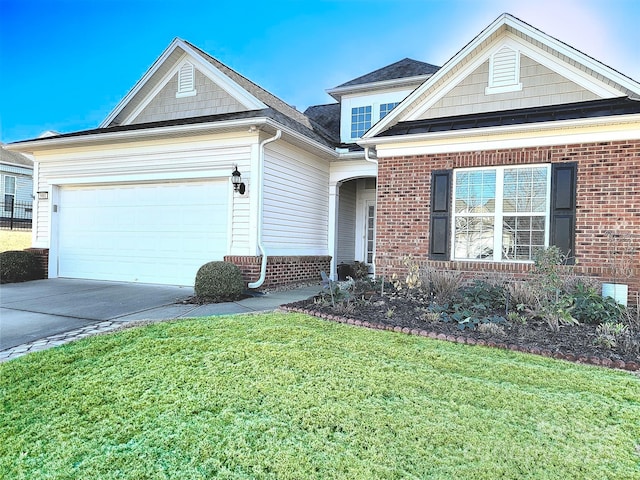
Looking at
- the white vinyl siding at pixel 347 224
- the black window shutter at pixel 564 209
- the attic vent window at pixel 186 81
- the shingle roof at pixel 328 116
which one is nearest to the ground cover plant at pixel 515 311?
the black window shutter at pixel 564 209

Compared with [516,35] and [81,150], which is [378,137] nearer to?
[516,35]

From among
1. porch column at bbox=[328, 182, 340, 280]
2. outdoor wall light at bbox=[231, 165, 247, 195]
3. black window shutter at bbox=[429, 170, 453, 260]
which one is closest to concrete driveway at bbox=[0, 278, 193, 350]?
outdoor wall light at bbox=[231, 165, 247, 195]

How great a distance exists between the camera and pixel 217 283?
748cm

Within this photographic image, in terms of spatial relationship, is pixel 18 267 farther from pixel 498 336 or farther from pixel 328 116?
pixel 498 336

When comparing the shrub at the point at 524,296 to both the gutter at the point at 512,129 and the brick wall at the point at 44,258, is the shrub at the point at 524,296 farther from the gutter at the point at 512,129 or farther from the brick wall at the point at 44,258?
the brick wall at the point at 44,258

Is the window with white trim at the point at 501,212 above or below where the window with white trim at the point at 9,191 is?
below

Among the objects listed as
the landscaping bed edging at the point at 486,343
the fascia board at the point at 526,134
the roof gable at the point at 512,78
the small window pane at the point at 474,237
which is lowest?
the landscaping bed edging at the point at 486,343

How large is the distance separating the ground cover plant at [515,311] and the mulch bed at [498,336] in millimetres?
10

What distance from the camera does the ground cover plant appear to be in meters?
4.68

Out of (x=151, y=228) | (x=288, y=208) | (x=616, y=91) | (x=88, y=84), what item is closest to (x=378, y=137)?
(x=288, y=208)

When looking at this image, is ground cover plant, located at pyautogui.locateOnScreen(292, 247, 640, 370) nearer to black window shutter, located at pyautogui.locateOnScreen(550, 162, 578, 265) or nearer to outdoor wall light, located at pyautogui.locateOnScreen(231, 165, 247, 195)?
black window shutter, located at pyautogui.locateOnScreen(550, 162, 578, 265)

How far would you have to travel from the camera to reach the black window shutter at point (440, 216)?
807 cm

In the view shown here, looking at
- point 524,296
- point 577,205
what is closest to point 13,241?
point 524,296

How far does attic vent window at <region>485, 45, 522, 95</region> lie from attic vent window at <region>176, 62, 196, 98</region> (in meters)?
7.04
